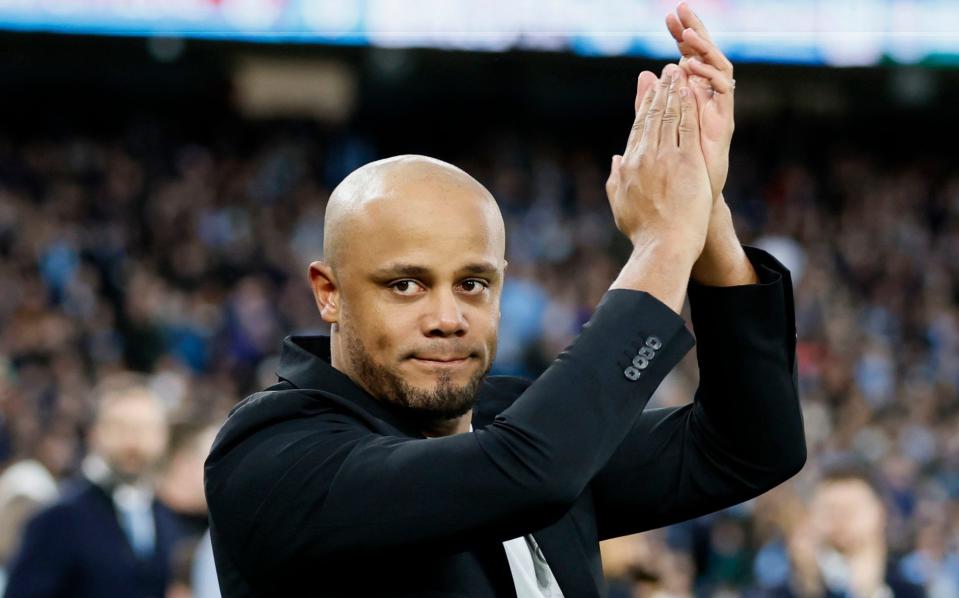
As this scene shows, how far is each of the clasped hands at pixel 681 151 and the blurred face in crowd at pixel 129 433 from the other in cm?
326

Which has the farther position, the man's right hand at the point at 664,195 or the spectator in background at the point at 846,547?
the spectator in background at the point at 846,547

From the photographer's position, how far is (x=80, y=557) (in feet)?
14.5

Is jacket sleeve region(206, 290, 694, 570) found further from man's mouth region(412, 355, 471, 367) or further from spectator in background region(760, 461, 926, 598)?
spectator in background region(760, 461, 926, 598)

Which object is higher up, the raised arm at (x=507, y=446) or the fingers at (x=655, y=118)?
the fingers at (x=655, y=118)

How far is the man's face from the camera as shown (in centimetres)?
169

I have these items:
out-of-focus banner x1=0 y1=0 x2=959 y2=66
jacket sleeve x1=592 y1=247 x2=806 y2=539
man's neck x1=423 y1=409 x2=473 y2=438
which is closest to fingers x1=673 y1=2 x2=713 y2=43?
jacket sleeve x1=592 y1=247 x2=806 y2=539

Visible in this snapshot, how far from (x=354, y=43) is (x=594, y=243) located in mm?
2892

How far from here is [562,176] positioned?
15898 mm

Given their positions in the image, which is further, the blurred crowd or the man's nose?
the blurred crowd

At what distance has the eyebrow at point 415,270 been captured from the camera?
1.69 m

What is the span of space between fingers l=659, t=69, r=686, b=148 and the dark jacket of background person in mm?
3162

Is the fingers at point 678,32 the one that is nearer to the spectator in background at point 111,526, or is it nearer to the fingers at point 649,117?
the fingers at point 649,117

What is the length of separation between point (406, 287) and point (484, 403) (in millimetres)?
317

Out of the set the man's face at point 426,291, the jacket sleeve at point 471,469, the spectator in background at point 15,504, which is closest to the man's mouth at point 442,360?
the man's face at point 426,291
